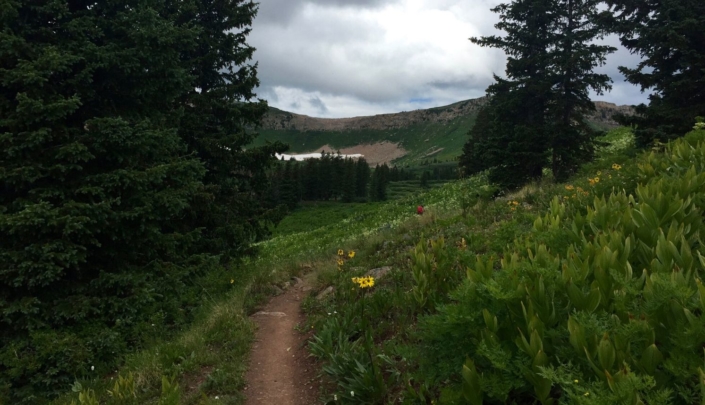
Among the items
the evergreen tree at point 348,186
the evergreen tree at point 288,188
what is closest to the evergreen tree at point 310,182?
the evergreen tree at point 288,188

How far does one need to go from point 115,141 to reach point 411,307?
19.9ft

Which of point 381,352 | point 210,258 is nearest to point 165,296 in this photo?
point 210,258

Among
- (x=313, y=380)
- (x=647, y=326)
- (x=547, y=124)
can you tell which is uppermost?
(x=547, y=124)

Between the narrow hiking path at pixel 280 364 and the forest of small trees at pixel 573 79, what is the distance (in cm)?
1238

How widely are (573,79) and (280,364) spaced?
15.8 m

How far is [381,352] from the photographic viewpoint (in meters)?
5.14

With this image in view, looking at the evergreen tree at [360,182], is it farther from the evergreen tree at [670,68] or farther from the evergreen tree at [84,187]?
the evergreen tree at [84,187]

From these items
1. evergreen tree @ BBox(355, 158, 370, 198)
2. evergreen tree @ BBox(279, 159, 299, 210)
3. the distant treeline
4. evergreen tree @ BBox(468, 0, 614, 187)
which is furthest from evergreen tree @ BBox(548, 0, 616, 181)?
evergreen tree @ BBox(355, 158, 370, 198)

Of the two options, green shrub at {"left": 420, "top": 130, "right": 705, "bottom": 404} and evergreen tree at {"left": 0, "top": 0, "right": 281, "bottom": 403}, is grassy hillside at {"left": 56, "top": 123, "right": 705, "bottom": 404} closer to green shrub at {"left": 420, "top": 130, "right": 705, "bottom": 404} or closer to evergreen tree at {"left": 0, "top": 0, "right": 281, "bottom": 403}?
green shrub at {"left": 420, "top": 130, "right": 705, "bottom": 404}

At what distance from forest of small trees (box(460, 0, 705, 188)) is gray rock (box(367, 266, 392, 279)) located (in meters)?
10.1

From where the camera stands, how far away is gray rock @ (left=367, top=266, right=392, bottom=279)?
8.13 m

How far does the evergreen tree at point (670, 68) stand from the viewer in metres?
12.4

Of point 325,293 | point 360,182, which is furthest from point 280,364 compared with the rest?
point 360,182

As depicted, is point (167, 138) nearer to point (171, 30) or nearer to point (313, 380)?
point (171, 30)
